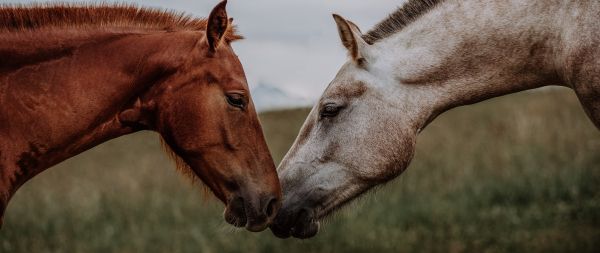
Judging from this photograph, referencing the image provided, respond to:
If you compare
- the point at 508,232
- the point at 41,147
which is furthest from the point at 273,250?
the point at 41,147

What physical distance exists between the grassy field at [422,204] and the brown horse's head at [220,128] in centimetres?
664

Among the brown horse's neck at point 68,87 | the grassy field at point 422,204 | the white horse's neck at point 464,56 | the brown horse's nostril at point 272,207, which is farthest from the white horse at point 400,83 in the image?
the grassy field at point 422,204

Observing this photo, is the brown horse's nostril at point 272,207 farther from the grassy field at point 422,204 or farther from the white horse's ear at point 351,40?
the grassy field at point 422,204

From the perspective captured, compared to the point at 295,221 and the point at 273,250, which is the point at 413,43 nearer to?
the point at 295,221

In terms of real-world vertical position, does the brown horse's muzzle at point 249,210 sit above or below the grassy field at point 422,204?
above

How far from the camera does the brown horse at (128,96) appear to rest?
11.4 ft

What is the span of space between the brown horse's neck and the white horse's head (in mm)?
1092

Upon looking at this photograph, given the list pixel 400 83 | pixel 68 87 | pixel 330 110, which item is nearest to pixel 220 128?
pixel 68 87

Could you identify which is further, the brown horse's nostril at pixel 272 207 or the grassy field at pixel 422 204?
the grassy field at pixel 422 204

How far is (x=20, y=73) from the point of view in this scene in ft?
11.4

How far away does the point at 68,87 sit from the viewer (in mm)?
3551

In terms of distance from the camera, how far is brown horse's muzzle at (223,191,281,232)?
3.74m

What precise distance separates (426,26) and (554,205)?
27.8 ft

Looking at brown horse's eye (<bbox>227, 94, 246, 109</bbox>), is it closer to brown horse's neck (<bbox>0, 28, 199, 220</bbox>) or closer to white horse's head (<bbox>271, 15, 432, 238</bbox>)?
brown horse's neck (<bbox>0, 28, 199, 220</bbox>)
